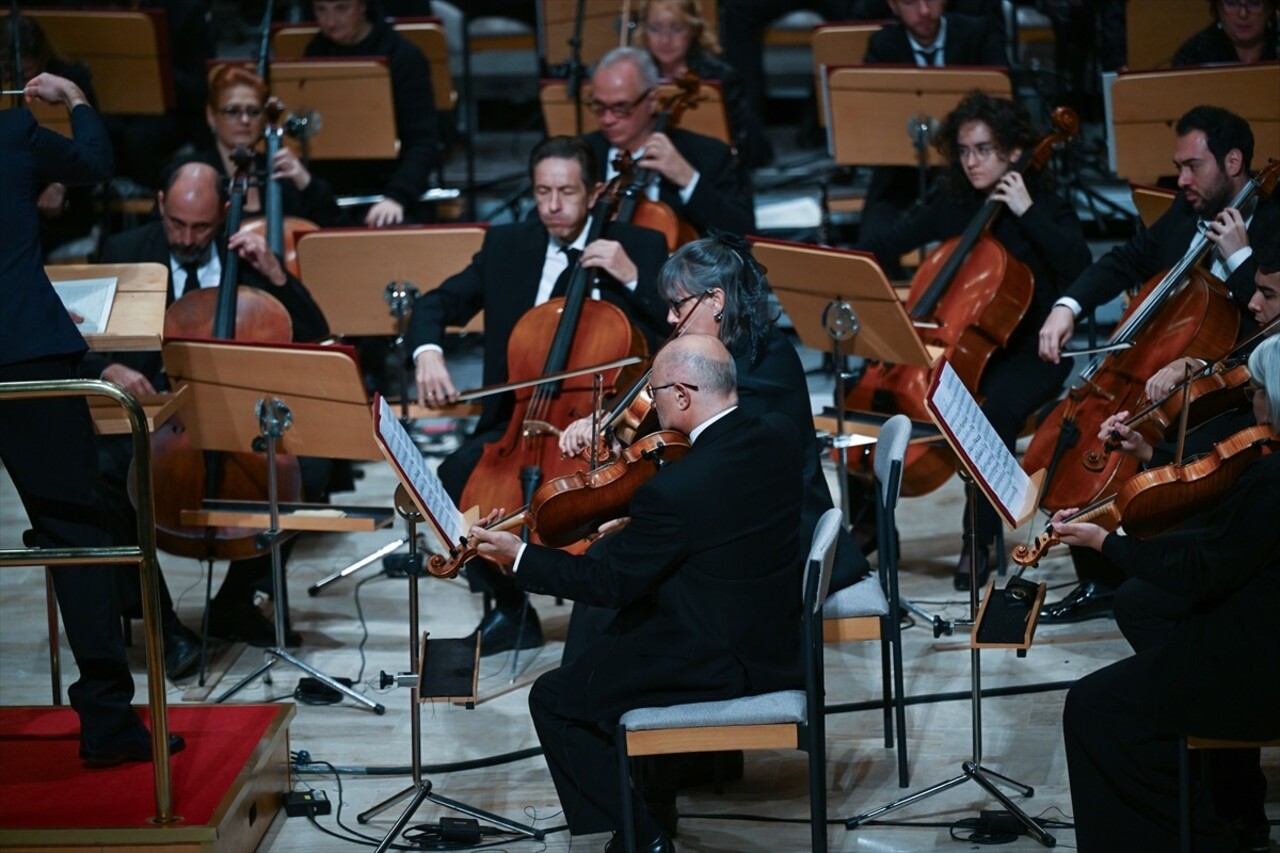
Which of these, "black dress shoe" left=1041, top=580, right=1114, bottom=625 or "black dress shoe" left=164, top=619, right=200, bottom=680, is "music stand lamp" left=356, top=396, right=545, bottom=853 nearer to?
"black dress shoe" left=164, top=619, right=200, bottom=680

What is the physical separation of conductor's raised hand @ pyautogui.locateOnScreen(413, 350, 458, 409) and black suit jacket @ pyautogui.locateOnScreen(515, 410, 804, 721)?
1208 millimetres

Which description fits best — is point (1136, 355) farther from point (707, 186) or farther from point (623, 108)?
point (623, 108)

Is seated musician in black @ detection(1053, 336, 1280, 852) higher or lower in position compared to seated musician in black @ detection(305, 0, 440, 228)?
lower

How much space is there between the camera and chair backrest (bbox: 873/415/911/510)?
353 cm

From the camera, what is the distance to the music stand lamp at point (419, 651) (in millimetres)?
3152

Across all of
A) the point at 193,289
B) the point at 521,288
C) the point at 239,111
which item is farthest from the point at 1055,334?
the point at 239,111

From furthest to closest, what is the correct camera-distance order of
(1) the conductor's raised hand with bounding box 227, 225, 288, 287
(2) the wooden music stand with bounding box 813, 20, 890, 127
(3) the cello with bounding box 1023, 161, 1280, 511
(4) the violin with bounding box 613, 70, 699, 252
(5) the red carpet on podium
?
(2) the wooden music stand with bounding box 813, 20, 890, 127
(4) the violin with bounding box 613, 70, 699, 252
(1) the conductor's raised hand with bounding box 227, 225, 288, 287
(3) the cello with bounding box 1023, 161, 1280, 511
(5) the red carpet on podium

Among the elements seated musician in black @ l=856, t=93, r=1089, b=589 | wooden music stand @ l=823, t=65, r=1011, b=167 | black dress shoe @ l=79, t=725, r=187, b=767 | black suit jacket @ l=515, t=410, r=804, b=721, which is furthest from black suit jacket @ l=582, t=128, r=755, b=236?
black dress shoe @ l=79, t=725, r=187, b=767

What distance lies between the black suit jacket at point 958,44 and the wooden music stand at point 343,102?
182 cm

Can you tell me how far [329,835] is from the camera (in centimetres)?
352

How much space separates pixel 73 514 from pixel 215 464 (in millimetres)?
1030

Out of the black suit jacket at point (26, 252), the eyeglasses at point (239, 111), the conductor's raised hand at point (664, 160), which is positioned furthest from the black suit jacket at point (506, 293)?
the black suit jacket at point (26, 252)

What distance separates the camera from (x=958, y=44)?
245 inches

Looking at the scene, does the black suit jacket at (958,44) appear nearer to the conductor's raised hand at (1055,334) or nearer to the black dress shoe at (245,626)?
the conductor's raised hand at (1055,334)
